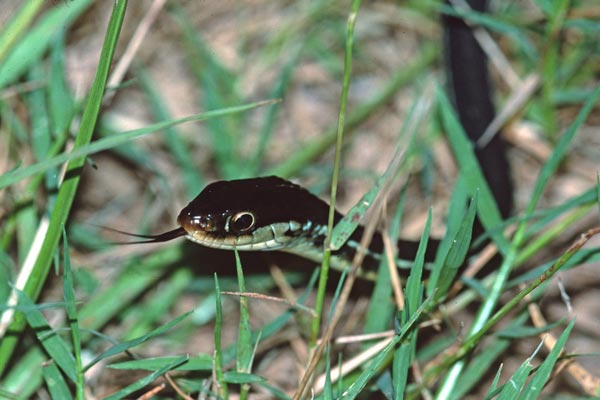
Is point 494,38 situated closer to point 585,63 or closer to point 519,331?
point 585,63

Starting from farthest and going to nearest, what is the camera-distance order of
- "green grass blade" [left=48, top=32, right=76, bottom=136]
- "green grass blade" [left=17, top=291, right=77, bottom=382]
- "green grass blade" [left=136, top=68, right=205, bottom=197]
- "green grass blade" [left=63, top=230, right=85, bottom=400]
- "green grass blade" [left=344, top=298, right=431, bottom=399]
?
"green grass blade" [left=136, top=68, right=205, bottom=197] → "green grass blade" [left=48, top=32, right=76, bottom=136] → "green grass blade" [left=17, top=291, right=77, bottom=382] → "green grass blade" [left=63, top=230, right=85, bottom=400] → "green grass blade" [left=344, top=298, right=431, bottom=399]

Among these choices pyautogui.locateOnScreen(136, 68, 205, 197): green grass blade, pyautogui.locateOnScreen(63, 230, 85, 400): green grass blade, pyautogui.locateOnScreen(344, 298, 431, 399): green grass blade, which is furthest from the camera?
pyautogui.locateOnScreen(136, 68, 205, 197): green grass blade

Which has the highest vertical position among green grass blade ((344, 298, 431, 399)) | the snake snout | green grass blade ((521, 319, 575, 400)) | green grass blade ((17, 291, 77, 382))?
the snake snout

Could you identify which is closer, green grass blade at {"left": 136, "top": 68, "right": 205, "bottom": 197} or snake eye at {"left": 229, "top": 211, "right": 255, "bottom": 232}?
snake eye at {"left": 229, "top": 211, "right": 255, "bottom": 232}

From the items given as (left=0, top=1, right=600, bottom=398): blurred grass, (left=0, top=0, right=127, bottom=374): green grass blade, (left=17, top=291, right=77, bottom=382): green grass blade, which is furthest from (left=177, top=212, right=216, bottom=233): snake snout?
(left=17, top=291, right=77, bottom=382): green grass blade

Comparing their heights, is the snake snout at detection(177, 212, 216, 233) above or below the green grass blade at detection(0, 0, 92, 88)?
below

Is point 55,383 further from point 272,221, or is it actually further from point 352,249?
point 352,249

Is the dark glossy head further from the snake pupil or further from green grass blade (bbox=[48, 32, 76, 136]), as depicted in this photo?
green grass blade (bbox=[48, 32, 76, 136])

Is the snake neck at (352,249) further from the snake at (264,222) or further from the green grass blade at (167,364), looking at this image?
the green grass blade at (167,364)

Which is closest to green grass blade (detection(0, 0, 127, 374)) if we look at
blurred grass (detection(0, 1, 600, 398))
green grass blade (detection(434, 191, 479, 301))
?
blurred grass (detection(0, 1, 600, 398))
